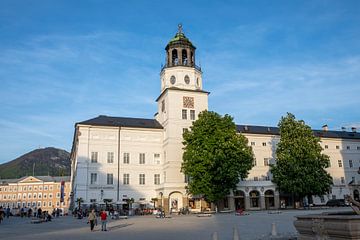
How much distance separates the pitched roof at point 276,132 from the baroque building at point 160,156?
1769 mm

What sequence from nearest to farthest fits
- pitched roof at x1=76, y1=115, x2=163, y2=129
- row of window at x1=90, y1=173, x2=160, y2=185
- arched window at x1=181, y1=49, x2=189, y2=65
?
row of window at x1=90, y1=173, x2=160, y2=185, pitched roof at x1=76, y1=115, x2=163, y2=129, arched window at x1=181, y1=49, x2=189, y2=65

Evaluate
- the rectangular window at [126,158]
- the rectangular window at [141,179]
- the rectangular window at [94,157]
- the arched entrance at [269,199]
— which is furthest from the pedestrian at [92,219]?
the arched entrance at [269,199]

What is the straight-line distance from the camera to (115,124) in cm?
5716

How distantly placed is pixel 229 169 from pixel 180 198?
11.2 m

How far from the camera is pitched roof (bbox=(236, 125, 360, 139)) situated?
66.4 meters

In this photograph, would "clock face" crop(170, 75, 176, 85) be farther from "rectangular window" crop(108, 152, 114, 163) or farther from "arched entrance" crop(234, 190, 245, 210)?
"arched entrance" crop(234, 190, 245, 210)

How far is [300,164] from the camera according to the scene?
179ft

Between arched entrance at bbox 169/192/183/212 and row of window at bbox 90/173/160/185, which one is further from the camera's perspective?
arched entrance at bbox 169/192/183/212

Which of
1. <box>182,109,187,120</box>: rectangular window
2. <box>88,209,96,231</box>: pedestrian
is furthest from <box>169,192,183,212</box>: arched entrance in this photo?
<box>88,209,96,231</box>: pedestrian

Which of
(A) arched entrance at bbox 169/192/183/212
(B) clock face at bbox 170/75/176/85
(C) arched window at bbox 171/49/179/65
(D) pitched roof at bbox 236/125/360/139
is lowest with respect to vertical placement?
(A) arched entrance at bbox 169/192/183/212

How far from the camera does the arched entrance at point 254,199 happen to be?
59.6 metres

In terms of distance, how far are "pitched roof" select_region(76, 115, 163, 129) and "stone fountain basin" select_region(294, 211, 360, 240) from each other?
46229mm

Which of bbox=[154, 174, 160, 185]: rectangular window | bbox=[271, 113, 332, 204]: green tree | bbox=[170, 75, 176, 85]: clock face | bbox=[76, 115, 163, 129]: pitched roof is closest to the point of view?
bbox=[271, 113, 332, 204]: green tree

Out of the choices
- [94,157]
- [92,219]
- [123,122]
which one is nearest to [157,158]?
[123,122]
